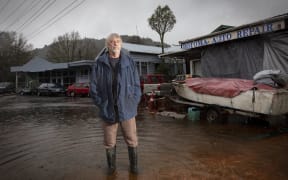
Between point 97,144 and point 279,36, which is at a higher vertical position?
point 279,36

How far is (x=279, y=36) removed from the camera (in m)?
10.8

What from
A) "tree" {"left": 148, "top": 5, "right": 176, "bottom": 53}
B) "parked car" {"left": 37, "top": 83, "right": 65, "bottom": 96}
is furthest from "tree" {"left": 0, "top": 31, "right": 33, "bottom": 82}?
"tree" {"left": 148, "top": 5, "right": 176, "bottom": 53}

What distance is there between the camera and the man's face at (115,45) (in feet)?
13.8

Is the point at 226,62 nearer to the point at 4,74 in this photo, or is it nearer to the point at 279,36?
the point at 279,36

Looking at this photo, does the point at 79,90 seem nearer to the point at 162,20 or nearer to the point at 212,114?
the point at 162,20

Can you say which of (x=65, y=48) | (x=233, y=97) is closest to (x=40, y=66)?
(x=65, y=48)

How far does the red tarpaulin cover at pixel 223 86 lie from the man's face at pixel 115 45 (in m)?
5.33

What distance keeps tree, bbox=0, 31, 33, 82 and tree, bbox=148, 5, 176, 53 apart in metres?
32.0

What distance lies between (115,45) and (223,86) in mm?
5724

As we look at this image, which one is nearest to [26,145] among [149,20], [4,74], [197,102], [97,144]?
[97,144]

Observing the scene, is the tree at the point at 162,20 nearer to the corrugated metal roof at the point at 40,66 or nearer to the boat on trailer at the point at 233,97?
the corrugated metal roof at the point at 40,66

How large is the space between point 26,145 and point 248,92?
617cm

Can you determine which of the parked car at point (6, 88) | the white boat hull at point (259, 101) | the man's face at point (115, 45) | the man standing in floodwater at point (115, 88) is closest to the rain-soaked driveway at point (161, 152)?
the white boat hull at point (259, 101)

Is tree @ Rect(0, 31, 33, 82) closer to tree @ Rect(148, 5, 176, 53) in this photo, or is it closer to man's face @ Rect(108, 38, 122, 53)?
tree @ Rect(148, 5, 176, 53)
